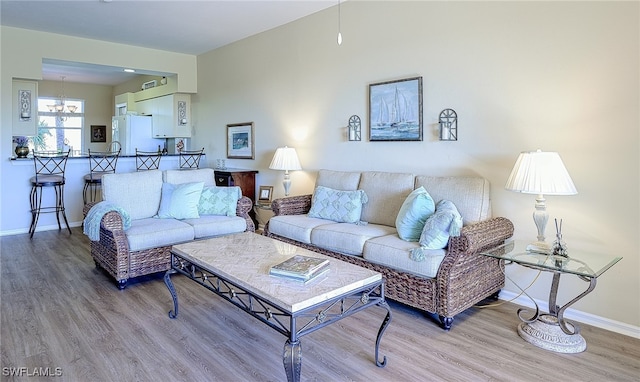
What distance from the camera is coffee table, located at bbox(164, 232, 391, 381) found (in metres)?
1.81

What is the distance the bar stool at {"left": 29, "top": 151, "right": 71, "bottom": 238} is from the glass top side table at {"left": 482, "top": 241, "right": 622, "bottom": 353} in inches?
216

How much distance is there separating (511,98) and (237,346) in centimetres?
267

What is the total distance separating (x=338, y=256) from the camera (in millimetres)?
3291

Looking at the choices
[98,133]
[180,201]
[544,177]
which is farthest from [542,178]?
[98,133]

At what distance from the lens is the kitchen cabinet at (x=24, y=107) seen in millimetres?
5629

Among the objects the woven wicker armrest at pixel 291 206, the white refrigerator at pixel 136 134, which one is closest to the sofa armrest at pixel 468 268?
the woven wicker armrest at pixel 291 206

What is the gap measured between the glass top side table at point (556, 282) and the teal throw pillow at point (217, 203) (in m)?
2.52

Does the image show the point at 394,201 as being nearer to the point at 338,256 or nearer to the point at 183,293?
the point at 338,256

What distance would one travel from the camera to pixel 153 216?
4.00m

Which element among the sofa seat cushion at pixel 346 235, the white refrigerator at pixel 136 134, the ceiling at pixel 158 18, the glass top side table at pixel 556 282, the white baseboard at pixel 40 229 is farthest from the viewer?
the white refrigerator at pixel 136 134

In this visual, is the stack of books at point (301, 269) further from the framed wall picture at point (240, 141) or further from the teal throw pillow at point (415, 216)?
the framed wall picture at point (240, 141)

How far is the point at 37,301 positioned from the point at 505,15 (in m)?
4.25

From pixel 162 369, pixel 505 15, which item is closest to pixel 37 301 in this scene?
pixel 162 369

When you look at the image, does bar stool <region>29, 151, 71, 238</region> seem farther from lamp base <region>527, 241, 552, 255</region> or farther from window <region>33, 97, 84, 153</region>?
lamp base <region>527, 241, 552, 255</region>
